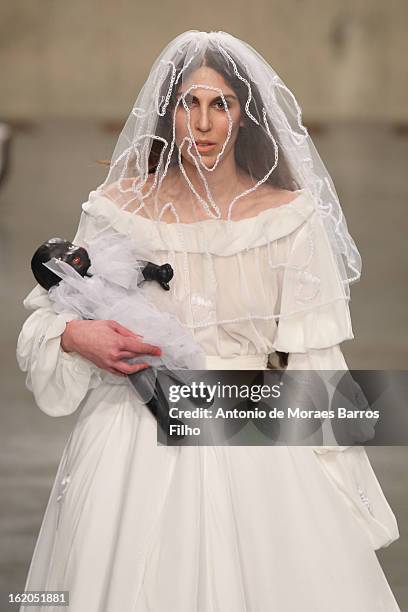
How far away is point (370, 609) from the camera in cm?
306

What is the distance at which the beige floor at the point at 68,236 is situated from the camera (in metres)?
5.42

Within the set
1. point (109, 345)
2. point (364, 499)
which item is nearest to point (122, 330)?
point (109, 345)

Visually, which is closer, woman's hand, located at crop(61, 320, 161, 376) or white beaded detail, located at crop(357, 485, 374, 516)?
woman's hand, located at crop(61, 320, 161, 376)

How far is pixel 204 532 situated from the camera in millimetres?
2998

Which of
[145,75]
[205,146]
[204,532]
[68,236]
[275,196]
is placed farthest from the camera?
[145,75]

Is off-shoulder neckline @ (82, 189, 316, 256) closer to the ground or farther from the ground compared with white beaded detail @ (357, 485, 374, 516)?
farther from the ground

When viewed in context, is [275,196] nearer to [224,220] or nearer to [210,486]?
[224,220]

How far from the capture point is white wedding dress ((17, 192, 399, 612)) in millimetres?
2994

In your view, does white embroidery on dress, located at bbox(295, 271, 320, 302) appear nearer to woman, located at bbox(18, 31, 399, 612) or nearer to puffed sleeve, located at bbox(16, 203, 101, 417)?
woman, located at bbox(18, 31, 399, 612)

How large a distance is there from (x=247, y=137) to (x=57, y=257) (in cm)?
52

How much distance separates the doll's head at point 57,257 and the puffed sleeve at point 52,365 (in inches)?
2.9

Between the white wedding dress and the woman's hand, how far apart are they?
2.5 inches

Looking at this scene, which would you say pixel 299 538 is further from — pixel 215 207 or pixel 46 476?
pixel 46 476

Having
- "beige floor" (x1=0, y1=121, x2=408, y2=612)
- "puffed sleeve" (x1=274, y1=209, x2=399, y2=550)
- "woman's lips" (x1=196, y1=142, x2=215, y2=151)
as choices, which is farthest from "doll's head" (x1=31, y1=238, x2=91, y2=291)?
"beige floor" (x1=0, y1=121, x2=408, y2=612)
